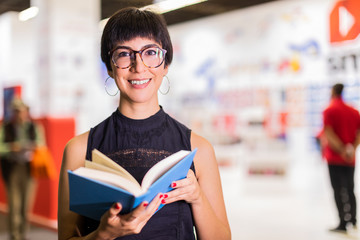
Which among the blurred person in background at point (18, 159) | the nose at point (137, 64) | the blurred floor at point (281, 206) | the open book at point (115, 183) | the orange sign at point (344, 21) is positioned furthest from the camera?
the orange sign at point (344, 21)

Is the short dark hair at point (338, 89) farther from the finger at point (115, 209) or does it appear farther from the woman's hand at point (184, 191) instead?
the finger at point (115, 209)

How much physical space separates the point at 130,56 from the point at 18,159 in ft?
12.0

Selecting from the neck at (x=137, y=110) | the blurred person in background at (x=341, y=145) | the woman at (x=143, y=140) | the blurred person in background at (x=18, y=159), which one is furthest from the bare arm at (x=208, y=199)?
the blurred person in background at (x=341, y=145)

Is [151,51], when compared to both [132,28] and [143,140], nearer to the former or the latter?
[132,28]

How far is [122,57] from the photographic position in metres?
1.14

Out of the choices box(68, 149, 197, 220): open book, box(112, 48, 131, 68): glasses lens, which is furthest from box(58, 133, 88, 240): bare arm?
box(112, 48, 131, 68): glasses lens

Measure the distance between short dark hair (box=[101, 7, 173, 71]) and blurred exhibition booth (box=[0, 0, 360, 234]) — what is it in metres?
4.16

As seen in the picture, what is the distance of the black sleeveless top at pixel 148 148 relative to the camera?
115 cm

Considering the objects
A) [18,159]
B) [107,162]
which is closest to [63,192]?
[107,162]

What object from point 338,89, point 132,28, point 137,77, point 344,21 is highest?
point 344,21

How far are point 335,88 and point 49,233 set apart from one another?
3.67m

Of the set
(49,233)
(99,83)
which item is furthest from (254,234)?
(99,83)

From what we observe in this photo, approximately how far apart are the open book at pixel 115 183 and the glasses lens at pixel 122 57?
266 millimetres

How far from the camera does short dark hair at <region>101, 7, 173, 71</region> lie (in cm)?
116
